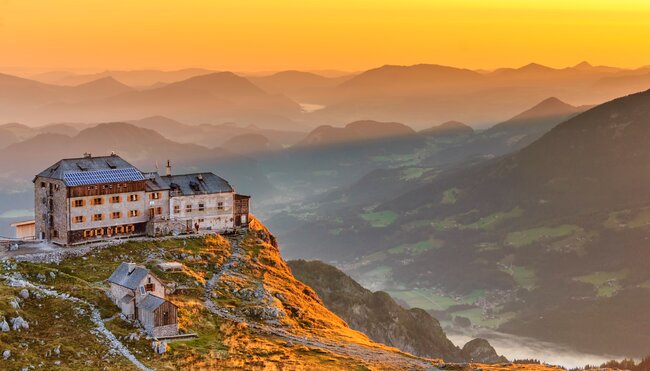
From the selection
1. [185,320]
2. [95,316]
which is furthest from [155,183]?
[95,316]

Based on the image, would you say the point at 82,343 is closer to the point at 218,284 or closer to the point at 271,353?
the point at 271,353

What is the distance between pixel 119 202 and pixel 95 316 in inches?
1717

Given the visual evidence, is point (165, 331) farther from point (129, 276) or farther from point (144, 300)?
point (129, 276)

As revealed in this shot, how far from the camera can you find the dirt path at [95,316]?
9362 cm

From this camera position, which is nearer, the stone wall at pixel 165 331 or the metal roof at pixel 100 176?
the stone wall at pixel 165 331

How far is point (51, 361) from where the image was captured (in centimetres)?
8869

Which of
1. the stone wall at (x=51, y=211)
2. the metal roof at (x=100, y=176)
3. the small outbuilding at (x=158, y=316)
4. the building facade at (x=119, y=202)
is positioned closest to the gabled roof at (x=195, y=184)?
the building facade at (x=119, y=202)

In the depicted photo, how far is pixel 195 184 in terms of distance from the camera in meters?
158

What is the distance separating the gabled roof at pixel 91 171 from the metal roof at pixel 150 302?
40.1 meters

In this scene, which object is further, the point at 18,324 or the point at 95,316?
the point at 95,316

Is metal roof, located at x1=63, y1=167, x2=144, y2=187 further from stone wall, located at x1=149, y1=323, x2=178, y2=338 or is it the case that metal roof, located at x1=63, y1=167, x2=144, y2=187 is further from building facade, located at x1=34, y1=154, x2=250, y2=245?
stone wall, located at x1=149, y1=323, x2=178, y2=338

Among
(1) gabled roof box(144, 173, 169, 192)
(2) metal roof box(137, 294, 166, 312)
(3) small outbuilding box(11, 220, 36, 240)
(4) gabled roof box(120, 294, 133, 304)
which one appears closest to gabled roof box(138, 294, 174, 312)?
(2) metal roof box(137, 294, 166, 312)

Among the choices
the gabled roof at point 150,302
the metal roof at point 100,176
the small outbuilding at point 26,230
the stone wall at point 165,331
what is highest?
the metal roof at point 100,176

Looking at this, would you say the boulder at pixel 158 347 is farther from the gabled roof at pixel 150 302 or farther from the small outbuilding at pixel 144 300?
the gabled roof at pixel 150 302
